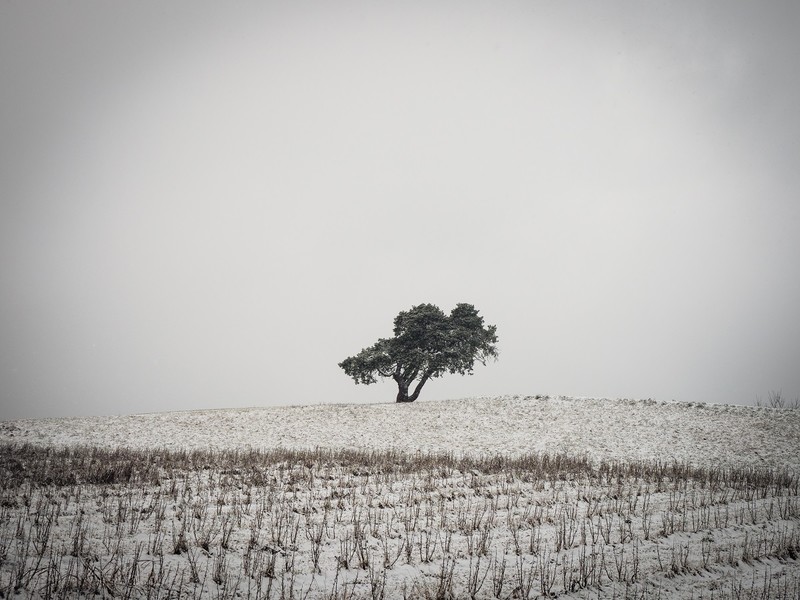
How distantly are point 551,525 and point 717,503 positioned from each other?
509 cm

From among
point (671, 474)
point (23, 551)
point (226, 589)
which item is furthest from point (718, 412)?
point (23, 551)

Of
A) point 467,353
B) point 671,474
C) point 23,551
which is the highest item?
point 467,353

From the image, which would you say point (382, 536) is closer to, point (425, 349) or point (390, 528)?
point (390, 528)

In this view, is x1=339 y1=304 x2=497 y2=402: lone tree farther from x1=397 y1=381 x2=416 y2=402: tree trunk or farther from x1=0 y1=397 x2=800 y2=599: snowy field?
x1=0 y1=397 x2=800 y2=599: snowy field

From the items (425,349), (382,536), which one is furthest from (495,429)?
(382,536)

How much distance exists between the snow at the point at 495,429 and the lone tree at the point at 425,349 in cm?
637

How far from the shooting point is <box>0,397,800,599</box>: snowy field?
5.39 m

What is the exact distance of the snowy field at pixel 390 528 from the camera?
5395 mm

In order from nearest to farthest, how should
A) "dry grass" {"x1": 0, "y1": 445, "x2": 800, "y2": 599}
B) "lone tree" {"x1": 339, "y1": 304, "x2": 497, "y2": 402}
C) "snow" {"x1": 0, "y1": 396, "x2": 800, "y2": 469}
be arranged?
"dry grass" {"x1": 0, "y1": 445, "x2": 800, "y2": 599} → "snow" {"x1": 0, "y1": 396, "x2": 800, "y2": 469} → "lone tree" {"x1": 339, "y1": 304, "x2": 497, "y2": 402}

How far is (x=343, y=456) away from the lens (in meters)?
17.3

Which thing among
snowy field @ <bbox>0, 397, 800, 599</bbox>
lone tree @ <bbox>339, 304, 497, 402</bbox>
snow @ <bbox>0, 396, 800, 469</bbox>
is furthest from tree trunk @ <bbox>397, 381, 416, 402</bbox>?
snowy field @ <bbox>0, 397, 800, 599</bbox>

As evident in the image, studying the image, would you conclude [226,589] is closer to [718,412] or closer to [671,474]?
[671,474]

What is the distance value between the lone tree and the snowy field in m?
20.0

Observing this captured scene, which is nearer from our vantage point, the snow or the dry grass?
the dry grass
